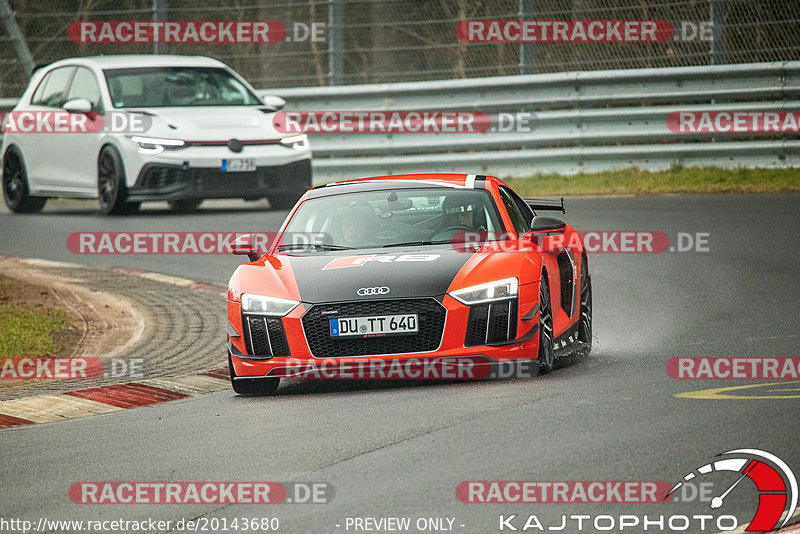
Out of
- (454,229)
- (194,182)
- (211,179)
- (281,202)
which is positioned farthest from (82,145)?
(454,229)

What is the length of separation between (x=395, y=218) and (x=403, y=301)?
4.36ft

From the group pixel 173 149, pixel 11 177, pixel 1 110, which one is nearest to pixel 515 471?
pixel 173 149

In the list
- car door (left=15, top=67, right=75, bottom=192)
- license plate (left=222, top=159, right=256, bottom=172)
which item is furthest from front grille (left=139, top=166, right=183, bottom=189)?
car door (left=15, top=67, right=75, bottom=192)

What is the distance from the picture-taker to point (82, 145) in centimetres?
1755

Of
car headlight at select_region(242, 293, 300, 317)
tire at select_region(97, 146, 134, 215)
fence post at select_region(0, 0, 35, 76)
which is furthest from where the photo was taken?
fence post at select_region(0, 0, 35, 76)

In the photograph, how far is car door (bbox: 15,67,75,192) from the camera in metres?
18.2

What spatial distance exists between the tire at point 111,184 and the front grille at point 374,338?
9269 mm

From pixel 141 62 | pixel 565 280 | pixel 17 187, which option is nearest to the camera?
pixel 565 280

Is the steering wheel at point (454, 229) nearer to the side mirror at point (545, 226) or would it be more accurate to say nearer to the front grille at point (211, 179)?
the side mirror at point (545, 226)

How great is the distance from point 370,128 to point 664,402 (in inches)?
490

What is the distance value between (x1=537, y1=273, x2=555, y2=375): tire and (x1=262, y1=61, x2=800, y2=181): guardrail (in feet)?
32.1

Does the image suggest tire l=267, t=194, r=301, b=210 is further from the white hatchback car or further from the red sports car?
the red sports car

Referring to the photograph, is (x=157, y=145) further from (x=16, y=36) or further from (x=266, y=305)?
(x=266, y=305)

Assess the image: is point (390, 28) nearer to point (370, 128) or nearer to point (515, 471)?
point (370, 128)
